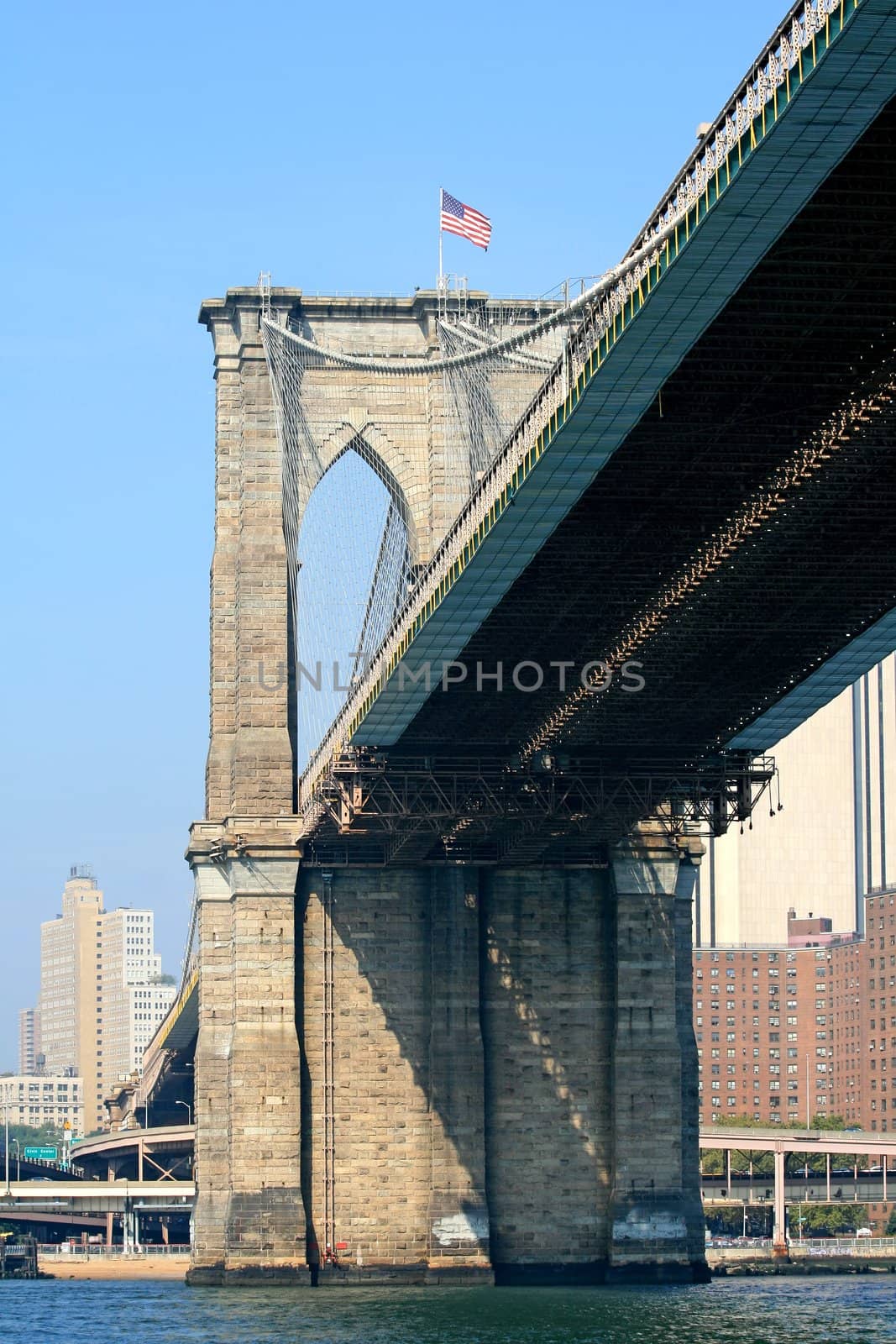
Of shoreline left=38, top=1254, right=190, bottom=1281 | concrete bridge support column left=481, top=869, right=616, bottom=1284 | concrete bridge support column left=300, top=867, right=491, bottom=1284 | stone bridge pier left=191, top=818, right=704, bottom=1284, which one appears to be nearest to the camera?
stone bridge pier left=191, top=818, right=704, bottom=1284

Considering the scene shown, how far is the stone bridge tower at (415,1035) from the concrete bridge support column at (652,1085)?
0.08 m

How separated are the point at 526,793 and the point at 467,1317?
16.4 metres

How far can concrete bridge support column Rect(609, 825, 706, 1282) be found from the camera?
3445 inches

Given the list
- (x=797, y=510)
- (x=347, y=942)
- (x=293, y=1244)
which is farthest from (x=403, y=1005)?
(x=797, y=510)

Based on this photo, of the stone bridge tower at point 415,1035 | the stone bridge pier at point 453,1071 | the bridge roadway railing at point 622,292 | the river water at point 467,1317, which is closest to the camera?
the bridge roadway railing at point 622,292

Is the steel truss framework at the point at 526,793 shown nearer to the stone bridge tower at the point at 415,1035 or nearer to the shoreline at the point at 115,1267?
the stone bridge tower at the point at 415,1035

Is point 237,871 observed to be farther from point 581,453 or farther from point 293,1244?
point 581,453

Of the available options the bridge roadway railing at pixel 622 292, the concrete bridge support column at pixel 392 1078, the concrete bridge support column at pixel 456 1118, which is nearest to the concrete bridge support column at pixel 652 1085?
the concrete bridge support column at pixel 456 1118

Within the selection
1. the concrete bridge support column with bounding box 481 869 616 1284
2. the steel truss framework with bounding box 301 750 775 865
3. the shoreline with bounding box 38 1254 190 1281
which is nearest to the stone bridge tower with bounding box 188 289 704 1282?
the concrete bridge support column with bounding box 481 869 616 1284

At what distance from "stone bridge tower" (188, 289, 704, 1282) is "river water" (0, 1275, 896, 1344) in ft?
8.55

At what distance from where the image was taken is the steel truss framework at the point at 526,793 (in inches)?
3209

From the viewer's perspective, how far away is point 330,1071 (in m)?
87.9

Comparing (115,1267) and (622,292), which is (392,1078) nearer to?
(115,1267)

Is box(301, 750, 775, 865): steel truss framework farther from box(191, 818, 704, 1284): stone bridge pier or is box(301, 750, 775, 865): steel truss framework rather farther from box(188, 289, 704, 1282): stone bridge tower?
box(191, 818, 704, 1284): stone bridge pier
